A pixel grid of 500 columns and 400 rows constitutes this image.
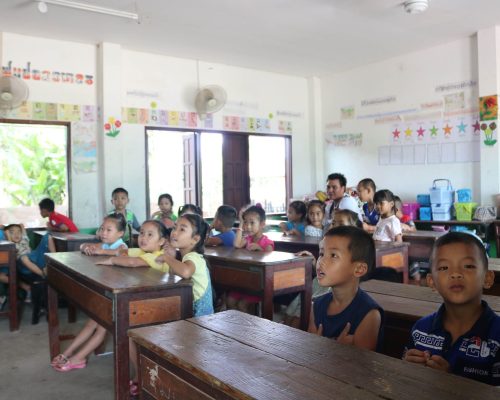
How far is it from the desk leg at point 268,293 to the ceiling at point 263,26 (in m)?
3.05

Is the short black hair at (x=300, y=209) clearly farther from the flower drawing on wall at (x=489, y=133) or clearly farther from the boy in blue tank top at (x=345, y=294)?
the boy in blue tank top at (x=345, y=294)

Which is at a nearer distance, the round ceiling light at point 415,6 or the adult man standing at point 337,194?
the adult man standing at point 337,194

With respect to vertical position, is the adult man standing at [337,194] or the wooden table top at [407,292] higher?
the adult man standing at [337,194]

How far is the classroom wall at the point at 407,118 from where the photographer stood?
5.94 metres

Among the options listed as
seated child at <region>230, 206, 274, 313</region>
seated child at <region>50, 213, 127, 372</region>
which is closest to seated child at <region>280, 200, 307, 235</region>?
seated child at <region>230, 206, 274, 313</region>

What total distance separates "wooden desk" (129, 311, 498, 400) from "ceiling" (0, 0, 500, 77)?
3997 millimetres

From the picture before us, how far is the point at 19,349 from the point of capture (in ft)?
10.8

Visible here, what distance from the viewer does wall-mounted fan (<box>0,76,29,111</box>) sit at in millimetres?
5031

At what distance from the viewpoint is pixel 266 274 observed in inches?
105

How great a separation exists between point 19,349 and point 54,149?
2.99m

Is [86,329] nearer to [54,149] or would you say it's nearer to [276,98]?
[54,149]

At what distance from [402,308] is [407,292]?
0.26 m

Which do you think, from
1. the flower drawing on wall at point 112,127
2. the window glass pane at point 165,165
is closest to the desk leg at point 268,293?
the flower drawing on wall at point 112,127

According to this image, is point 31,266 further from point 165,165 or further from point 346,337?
point 346,337
